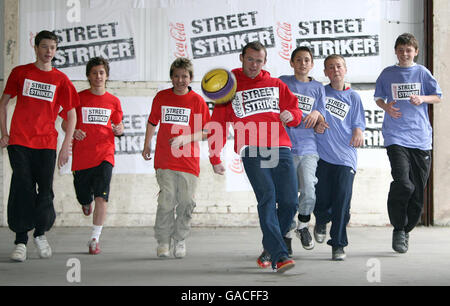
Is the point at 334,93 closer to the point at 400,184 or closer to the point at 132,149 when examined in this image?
the point at 400,184

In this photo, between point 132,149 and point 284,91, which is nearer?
point 284,91

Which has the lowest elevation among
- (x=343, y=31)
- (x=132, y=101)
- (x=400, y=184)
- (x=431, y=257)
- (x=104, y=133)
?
(x=431, y=257)

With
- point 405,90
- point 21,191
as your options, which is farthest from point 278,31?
point 21,191

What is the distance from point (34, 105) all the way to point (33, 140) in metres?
0.31

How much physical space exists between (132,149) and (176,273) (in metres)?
4.31

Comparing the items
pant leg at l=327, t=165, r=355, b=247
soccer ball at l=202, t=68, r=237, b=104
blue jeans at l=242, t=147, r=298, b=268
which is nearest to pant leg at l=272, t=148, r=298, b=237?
blue jeans at l=242, t=147, r=298, b=268

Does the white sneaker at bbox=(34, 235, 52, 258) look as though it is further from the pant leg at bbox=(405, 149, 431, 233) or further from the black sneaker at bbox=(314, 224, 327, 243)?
the pant leg at bbox=(405, 149, 431, 233)

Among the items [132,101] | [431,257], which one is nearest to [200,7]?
[132,101]

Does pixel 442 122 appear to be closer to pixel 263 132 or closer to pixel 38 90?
pixel 263 132

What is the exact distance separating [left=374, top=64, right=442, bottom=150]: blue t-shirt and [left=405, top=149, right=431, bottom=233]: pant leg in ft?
0.29

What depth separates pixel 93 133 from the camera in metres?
6.49

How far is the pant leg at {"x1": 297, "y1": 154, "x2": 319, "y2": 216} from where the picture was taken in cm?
623

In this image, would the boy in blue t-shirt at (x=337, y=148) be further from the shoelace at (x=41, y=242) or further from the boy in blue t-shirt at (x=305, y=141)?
the shoelace at (x=41, y=242)

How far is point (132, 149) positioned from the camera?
30.4 feet
